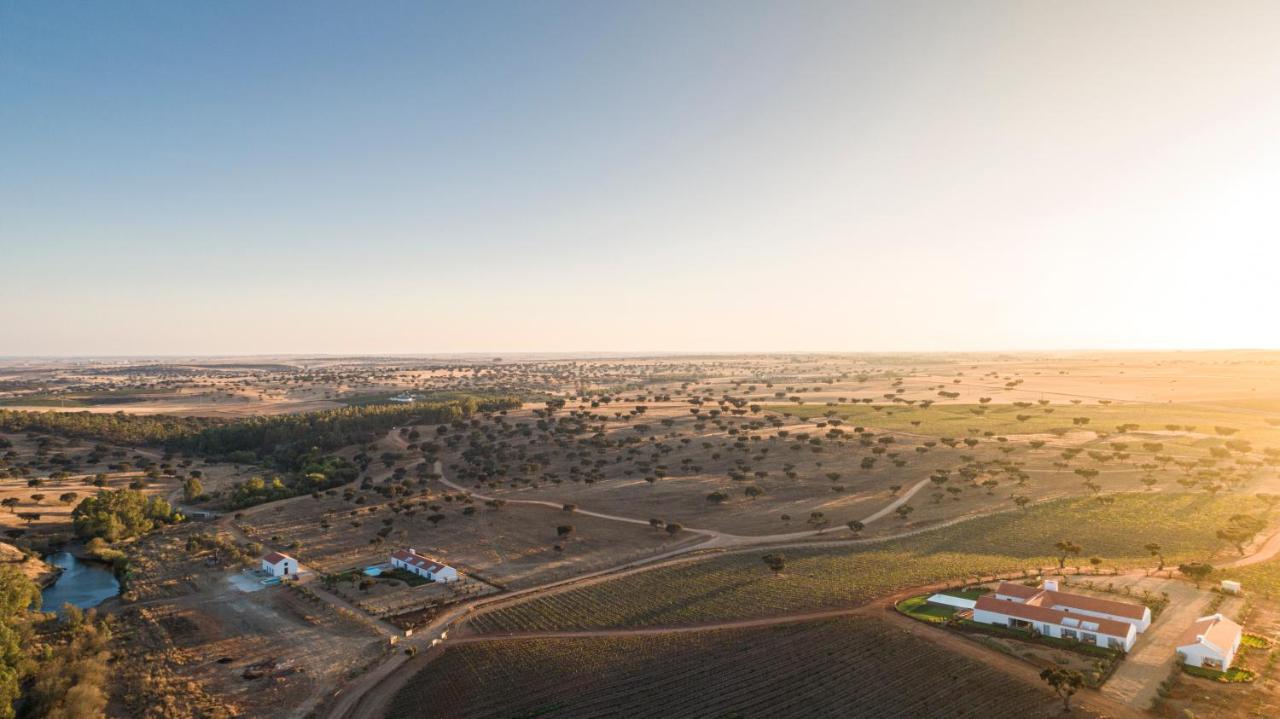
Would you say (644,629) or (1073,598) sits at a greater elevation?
(1073,598)

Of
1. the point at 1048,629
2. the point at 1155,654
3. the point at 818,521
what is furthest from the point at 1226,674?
the point at 818,521

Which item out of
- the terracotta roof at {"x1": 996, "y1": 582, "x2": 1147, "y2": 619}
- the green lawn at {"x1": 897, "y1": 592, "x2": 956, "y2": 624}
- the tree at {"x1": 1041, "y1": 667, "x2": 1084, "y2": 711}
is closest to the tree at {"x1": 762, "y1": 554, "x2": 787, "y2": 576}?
the green lawn at {"x1": 897, "y1": 592, "x2": 956, "y2": 624}

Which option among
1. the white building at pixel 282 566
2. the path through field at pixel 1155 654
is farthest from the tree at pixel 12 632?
the path through field at pixel 1155 654

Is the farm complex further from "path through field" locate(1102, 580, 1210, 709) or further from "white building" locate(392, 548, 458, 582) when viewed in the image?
"white building" locate(392, 548, 458, 582)

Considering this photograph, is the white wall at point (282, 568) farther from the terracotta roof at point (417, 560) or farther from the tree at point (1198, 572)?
the tree at point (1198, 572)

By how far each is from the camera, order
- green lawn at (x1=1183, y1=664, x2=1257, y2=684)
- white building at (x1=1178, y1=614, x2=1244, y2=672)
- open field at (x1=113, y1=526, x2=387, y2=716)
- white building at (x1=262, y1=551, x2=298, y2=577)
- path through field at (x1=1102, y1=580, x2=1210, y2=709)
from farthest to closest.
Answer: white building at (x1=262, y1=551, x2=298, y2=577) → open field at (x1=113, y1=526, x2=387, y2=716) → white building at (x1=1178, y1=614, x2=1244, y2=672) → green lawn at (x1=1183, y1=664, x2=1257, y2=684) → path through field at (x1=1102, y1=580, x2=1210, y2=709)

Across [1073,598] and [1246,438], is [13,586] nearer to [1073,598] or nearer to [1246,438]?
[1073,598]

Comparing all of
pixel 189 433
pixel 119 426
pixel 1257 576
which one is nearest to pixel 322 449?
pixel 189 433
